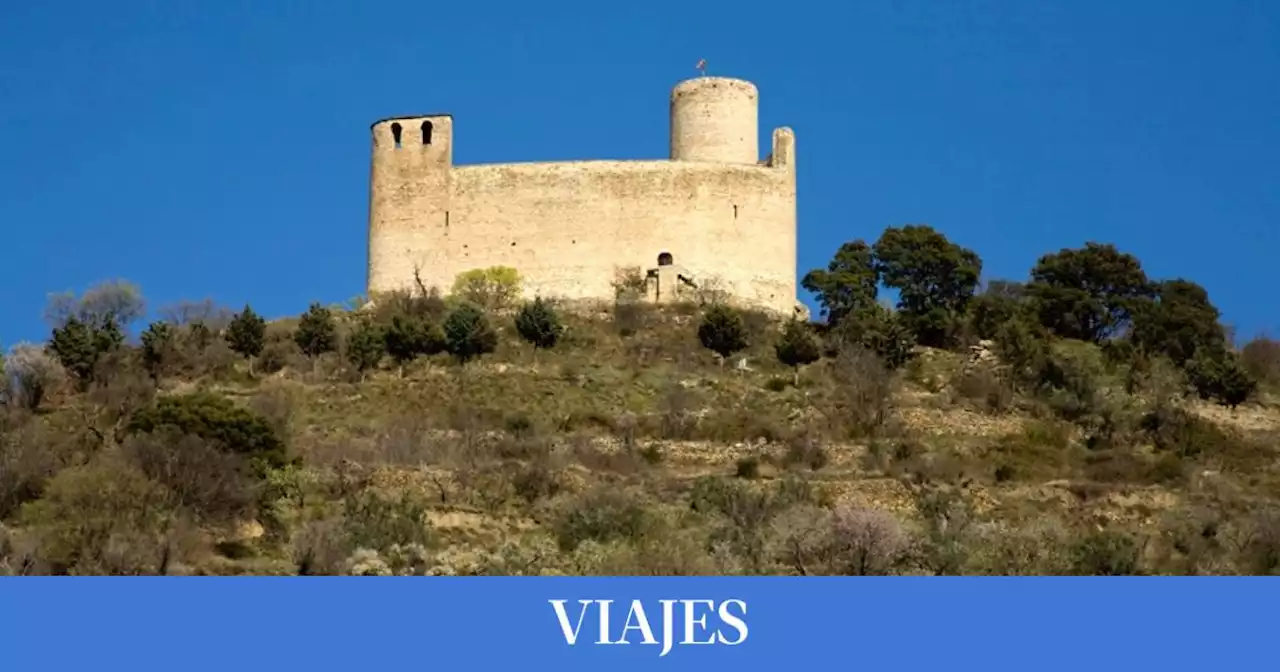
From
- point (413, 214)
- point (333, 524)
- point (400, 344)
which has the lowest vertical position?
point (333, 524)

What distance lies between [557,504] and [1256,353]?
2053 centimetres

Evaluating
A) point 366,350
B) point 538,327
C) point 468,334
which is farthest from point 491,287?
point 366,350

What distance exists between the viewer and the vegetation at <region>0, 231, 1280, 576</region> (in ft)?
85.0

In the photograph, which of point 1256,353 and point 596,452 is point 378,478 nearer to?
point 596,452

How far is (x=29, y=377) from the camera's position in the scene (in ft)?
130

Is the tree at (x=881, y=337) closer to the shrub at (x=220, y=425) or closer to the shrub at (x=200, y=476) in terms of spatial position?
the shrub at (x=220, y=425)

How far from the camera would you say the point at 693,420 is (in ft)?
120

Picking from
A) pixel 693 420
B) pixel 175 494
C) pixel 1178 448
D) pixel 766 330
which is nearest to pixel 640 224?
pixel 766 330

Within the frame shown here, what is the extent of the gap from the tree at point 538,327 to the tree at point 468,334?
54 cm

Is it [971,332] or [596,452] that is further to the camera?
[971,332]

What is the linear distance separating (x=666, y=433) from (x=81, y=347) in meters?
11.4

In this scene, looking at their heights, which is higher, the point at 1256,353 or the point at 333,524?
the point at 1256,353

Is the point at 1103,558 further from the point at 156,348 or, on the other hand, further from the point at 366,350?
the point at 156,348

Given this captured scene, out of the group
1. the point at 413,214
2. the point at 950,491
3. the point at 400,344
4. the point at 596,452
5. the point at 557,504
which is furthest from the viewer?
the point at 413,214
